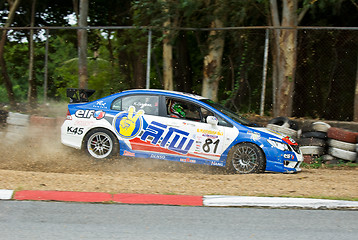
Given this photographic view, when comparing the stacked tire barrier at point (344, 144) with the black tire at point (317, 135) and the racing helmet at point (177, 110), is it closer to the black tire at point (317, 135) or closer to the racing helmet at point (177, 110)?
the black tire at point (317, 135)

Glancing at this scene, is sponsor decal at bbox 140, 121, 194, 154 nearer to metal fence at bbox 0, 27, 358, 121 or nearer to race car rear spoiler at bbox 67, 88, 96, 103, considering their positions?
race car rear spoiler at bbox 67, 88, 96, 103

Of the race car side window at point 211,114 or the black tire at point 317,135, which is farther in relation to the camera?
Answer: the black tire at point 317,135

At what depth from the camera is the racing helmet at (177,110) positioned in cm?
933

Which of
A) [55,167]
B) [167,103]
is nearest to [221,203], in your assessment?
[167,103]

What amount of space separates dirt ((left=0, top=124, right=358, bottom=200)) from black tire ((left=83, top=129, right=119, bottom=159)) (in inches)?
5.9

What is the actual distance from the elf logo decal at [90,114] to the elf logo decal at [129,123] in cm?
34

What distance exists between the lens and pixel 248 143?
29.0 feet

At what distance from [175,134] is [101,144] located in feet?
5.22

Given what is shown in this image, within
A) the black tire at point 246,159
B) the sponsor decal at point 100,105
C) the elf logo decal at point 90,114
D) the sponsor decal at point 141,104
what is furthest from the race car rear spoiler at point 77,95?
the black tire at point 246,159

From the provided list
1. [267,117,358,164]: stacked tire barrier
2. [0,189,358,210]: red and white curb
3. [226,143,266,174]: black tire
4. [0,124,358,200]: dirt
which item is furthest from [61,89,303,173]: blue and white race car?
[0,189,358,210]: red and white curb

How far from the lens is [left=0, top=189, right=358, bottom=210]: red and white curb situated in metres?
6.35

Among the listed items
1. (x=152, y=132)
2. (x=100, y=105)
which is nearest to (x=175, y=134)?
(x=152, y=132)

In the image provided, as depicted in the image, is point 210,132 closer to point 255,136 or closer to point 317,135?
point 255,136

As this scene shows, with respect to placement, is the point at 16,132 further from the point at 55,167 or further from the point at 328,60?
the point at 328,60
